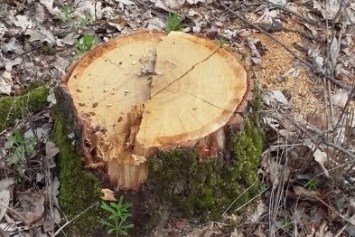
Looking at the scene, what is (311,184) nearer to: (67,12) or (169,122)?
(169,122)

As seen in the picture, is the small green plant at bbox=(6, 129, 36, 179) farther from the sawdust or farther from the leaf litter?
the sawdust

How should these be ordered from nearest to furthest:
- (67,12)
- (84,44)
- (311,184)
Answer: (311,184), (84,44), (67,12)

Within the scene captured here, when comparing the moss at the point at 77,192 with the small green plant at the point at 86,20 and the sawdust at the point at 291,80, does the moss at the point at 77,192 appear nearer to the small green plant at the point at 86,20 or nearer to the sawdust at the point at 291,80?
the small green plant at the point at 86,20

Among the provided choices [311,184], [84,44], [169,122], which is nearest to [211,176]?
[169,122]

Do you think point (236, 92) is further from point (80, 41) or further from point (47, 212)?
point (80, 41)

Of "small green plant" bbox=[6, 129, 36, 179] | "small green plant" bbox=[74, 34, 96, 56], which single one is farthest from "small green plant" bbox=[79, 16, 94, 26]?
"small green plant" bbox=[6, 129, 36, 179]

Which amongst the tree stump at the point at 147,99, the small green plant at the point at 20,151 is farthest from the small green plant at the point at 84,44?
the small green plant at the point at 20,151

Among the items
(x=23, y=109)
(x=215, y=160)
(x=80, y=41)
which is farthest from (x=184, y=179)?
(x=80, y=41)
